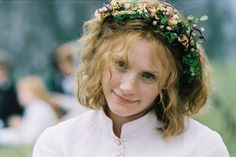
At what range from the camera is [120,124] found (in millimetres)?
2588

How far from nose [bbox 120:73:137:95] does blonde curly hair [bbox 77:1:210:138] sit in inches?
3.9

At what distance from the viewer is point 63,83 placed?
677 cm

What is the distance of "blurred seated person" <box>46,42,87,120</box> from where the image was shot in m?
6.60

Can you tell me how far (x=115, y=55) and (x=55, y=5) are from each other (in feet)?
16.4

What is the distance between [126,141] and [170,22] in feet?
1.55

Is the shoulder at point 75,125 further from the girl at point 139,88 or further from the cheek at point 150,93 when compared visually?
the cheek at point 150,93

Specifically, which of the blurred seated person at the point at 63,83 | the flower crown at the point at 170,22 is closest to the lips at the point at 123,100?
the flower crown at the point at 170,22

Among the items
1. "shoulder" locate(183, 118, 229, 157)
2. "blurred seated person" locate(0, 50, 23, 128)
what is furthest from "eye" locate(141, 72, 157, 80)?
"blurred seated person" locate(0, 50, 23, 128)

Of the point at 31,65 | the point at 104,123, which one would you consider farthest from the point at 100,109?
the point at 31,65

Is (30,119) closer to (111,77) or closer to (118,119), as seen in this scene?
(118,119)

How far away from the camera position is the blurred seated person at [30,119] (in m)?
6.54

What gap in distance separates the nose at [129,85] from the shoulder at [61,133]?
1.02ft

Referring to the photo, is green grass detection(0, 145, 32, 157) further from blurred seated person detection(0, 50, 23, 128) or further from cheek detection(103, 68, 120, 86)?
cheek detection(103, 68, 120, 86)

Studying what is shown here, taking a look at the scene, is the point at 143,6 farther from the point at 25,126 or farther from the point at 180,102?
the point at 25,126
